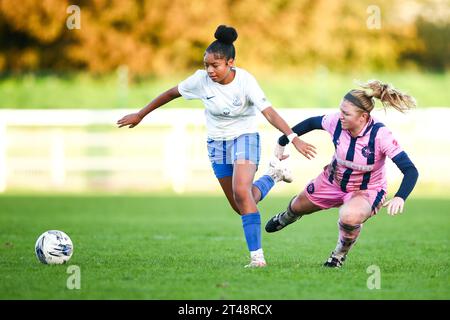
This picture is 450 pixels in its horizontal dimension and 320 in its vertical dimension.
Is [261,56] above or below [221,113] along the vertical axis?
above

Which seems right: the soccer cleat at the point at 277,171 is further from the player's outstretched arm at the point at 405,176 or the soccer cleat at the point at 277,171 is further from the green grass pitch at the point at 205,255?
the player's outstretched arm at the point at 405,176

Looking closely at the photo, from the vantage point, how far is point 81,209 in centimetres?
1421

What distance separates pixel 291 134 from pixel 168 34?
907 inches

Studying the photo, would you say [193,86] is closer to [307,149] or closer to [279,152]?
[279,152]

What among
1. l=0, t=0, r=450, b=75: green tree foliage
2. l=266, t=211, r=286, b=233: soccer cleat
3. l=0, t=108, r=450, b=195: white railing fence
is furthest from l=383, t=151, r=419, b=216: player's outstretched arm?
l=0, t=0, r=450, b=75: green tree foliage

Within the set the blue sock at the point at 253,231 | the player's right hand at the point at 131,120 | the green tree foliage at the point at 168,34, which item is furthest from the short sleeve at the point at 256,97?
the green tree foliage at the point at 168,34

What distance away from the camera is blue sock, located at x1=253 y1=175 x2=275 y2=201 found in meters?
8.41

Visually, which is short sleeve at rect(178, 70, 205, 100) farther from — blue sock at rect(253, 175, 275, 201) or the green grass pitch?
the green grass pitch

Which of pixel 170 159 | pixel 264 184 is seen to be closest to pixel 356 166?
pixel 264 184

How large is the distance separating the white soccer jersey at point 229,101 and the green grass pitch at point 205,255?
1.21 m
